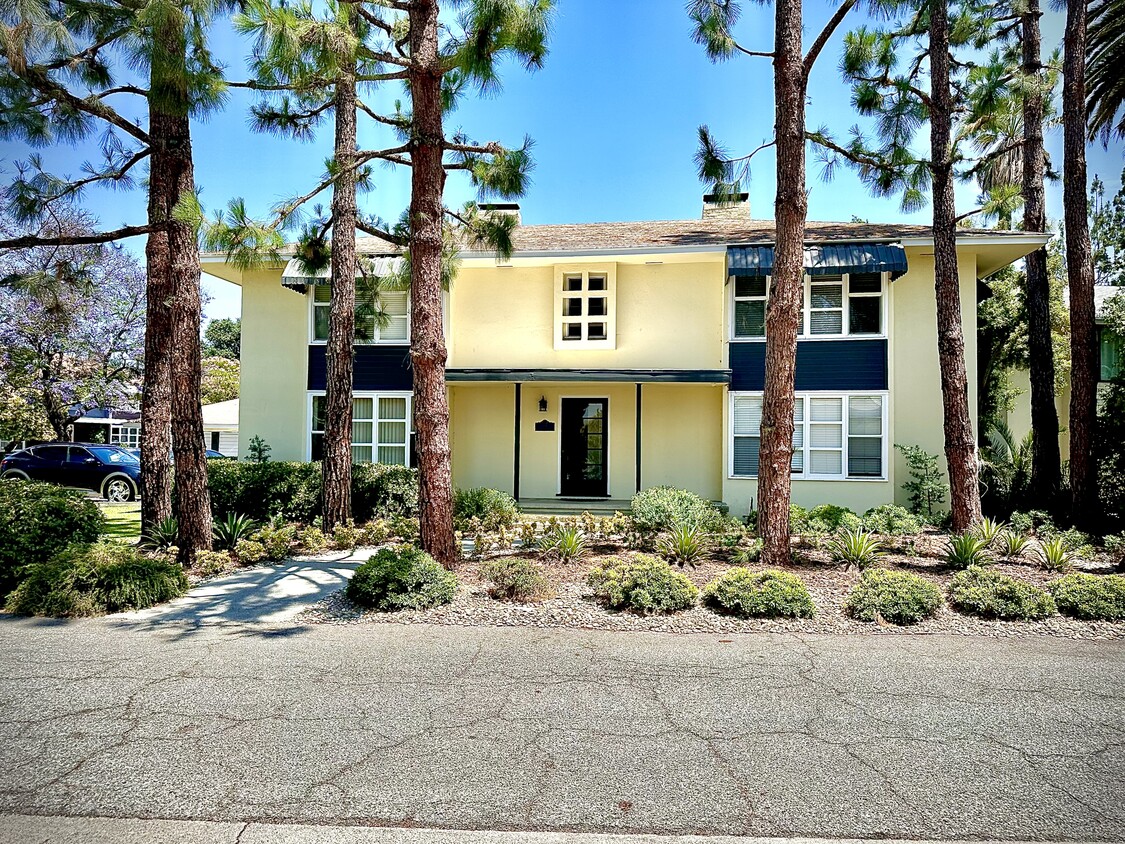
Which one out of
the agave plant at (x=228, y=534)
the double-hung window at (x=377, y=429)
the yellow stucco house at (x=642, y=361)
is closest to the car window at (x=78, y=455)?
the yellow stucco house at (x=642, y=361)

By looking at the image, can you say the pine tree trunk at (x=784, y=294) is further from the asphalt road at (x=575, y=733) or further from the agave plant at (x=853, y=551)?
the asphalt road at (x=575, y=733)

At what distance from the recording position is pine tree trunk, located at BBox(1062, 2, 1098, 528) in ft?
39.4

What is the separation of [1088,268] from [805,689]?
11495 millimetres

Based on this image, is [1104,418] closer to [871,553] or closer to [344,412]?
[871,553]

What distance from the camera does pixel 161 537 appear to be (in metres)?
9.71

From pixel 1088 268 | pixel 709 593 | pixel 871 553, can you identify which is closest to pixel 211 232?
pixel 709 593

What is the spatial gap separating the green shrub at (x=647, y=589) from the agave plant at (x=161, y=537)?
625 centimetres

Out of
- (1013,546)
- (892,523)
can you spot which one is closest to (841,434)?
Result: (892,523)

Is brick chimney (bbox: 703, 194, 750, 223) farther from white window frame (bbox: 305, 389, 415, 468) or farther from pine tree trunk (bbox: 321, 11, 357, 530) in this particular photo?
pine tree trunk (bbox: 321, 11, 357, 530)

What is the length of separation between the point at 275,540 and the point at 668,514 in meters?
5.86

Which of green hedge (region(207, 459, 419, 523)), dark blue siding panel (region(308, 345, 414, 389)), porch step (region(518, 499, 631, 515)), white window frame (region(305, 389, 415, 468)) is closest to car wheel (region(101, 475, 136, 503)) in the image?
white window frame (region(305, 389, 415, 468))

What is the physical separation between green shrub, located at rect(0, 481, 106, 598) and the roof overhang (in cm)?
748

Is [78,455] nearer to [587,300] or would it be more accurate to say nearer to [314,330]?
[314,330]

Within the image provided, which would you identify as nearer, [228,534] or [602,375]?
[228,534]
